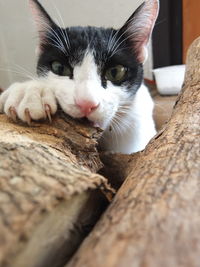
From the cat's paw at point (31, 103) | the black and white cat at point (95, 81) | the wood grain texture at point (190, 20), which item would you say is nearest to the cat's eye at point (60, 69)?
the black and white cat at point (95, 81)

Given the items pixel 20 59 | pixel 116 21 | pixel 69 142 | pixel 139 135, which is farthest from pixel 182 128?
pixel 20 59

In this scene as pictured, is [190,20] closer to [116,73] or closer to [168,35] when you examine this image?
[168,35]

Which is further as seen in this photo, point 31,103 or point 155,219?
point 31,103

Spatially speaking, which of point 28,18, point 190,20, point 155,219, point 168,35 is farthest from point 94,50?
point 190,20

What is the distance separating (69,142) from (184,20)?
82.8 inches

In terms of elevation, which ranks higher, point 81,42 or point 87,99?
point 81,42

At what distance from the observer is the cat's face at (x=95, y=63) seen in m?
0.85

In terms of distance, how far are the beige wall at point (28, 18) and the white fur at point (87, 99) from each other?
1.22 metres

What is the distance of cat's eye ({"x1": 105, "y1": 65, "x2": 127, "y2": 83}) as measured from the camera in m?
1.01

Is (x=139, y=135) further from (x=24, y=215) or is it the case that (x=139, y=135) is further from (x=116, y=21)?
(x=116, y=21)

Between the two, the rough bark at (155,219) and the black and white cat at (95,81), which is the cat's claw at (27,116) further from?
the rough bark at (155,219)

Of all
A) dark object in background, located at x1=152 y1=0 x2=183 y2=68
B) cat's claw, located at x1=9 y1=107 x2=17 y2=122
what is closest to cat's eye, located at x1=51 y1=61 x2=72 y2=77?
cat's claw, located at x1=9 y1=107 x2=17 y2=122

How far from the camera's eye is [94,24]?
7.46ft

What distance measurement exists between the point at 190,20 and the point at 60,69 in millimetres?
1830
